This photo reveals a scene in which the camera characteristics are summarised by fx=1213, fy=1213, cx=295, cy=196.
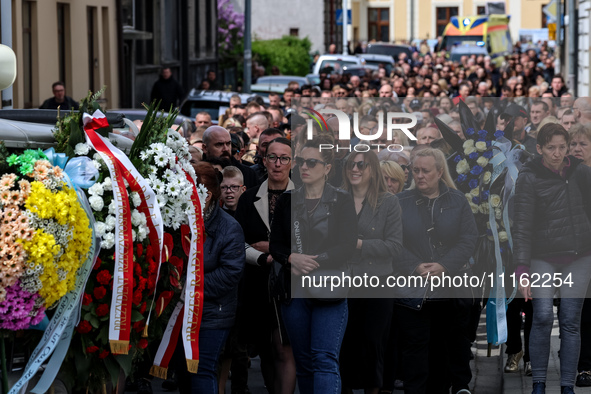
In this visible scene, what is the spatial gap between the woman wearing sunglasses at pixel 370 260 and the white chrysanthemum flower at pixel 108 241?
2.19m

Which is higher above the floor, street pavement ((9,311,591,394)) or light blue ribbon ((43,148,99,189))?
light blue ribbon ((43,148,99,189))

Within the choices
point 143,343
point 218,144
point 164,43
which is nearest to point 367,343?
point 143,343

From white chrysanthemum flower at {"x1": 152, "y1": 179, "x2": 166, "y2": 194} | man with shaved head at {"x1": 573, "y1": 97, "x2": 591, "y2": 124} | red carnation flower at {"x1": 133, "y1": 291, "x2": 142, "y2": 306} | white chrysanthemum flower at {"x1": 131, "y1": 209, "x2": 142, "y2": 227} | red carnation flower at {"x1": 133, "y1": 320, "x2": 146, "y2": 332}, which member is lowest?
red carnation flower at {"x1": 133, "y1": 320, "x2": 146, "y2": 332}

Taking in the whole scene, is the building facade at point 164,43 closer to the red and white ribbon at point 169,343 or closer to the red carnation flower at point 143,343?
the red and white ribbon at point 169,343

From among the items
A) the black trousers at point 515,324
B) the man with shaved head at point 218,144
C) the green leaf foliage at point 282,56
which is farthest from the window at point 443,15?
the black trousers at point 515,324

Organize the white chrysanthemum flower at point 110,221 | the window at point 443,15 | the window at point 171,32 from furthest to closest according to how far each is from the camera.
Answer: the window at point 443,15 < the window at point 171,32 < the white chrysanthemum flower at point 110,221

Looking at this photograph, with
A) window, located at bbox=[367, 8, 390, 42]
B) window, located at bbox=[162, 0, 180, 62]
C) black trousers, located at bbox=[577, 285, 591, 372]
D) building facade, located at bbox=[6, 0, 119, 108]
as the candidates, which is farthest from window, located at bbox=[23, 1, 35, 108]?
window, located at bbox=[367, 8, 390, 42]

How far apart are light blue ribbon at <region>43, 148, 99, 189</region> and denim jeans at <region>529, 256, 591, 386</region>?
3342 millimetres

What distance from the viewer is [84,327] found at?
19.0ft

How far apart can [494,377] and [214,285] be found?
3.03 metres

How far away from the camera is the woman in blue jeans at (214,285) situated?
713 centimetres

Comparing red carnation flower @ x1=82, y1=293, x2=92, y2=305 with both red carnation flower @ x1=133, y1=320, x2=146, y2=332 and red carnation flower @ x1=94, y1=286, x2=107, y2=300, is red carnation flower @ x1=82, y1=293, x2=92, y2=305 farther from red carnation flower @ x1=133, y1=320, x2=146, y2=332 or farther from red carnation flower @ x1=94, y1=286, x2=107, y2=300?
red carnation flower @ x1=133, y1=320, x2=146, y2=332

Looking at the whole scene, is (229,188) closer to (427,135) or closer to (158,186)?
(427,135)

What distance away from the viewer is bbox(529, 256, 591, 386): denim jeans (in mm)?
7953
